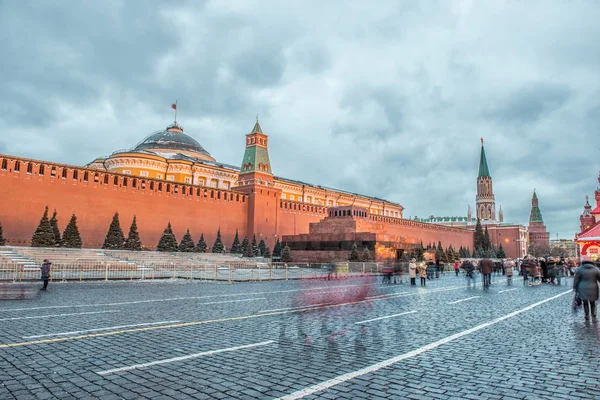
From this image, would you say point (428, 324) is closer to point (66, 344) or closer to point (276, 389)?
point (276, 389)

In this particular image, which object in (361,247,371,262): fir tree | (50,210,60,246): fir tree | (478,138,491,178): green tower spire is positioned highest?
(478,138,491,178): green tower spire

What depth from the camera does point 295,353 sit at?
16.5 ft

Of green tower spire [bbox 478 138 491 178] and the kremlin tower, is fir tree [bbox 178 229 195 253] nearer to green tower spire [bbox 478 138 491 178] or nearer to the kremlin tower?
green tower spire [bbox 478 138 491 178]

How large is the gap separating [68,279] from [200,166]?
32794mm

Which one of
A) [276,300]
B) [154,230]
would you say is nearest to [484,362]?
[276,300]

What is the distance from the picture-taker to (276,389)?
3670 millimetres

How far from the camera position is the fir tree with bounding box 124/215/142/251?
96.1 ft

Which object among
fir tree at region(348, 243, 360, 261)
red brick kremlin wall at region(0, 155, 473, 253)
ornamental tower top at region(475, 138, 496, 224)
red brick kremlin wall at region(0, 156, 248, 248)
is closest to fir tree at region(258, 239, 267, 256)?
red brick kremlin wall at region(0, 155, 473, 253)

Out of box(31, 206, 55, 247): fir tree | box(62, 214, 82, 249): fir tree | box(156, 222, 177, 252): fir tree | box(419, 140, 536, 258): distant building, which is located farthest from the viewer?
box(419, 140, 536, 258): distant building

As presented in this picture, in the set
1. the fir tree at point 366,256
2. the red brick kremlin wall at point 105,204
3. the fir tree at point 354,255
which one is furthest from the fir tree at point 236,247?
the fir tree at point 366,256

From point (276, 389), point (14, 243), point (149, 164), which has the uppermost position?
point (149, 164)

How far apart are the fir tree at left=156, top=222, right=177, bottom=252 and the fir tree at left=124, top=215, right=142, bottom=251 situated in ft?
5.47

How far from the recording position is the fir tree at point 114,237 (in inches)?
1121

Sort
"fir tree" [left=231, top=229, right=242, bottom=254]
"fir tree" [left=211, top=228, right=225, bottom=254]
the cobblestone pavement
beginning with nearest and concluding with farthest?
the cobblestone pavement, "fir tree" [left=211, top=228, right=225, bottom=254], "fir tree" [left=231, top=229, right=242, bottom=254]
